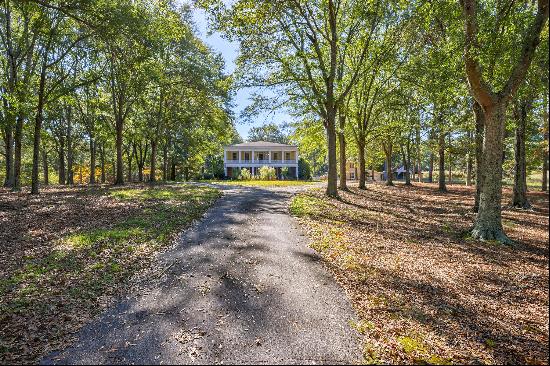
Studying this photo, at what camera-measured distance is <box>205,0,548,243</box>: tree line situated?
870cm

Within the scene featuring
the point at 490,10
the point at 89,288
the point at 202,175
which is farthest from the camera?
the point at 202,175

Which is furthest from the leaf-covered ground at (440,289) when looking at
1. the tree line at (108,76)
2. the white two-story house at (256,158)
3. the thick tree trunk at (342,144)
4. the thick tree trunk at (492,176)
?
the white two-story house at (256,158)

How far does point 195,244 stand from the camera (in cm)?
800

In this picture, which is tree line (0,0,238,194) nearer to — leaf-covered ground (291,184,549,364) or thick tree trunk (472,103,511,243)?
leaf-covered ground (291,184,549,364)

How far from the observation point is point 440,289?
5.62 m

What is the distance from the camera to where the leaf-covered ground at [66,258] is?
4.39 m

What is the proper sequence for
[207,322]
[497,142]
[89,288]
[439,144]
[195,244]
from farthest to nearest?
[439,144], [497,142], [195,244], [89,288], [207,322]

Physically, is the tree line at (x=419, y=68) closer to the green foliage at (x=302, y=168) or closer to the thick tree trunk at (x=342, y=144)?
the thick tree trunk at (x=342, y=144)

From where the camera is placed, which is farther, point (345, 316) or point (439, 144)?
point (439, 144)

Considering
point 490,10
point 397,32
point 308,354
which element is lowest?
point 308,354

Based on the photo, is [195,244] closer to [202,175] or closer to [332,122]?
[332,122]

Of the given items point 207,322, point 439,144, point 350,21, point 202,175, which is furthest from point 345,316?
point 202,175

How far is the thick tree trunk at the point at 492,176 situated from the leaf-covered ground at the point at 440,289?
55 centimetres

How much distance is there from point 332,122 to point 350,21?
16.4 ft
